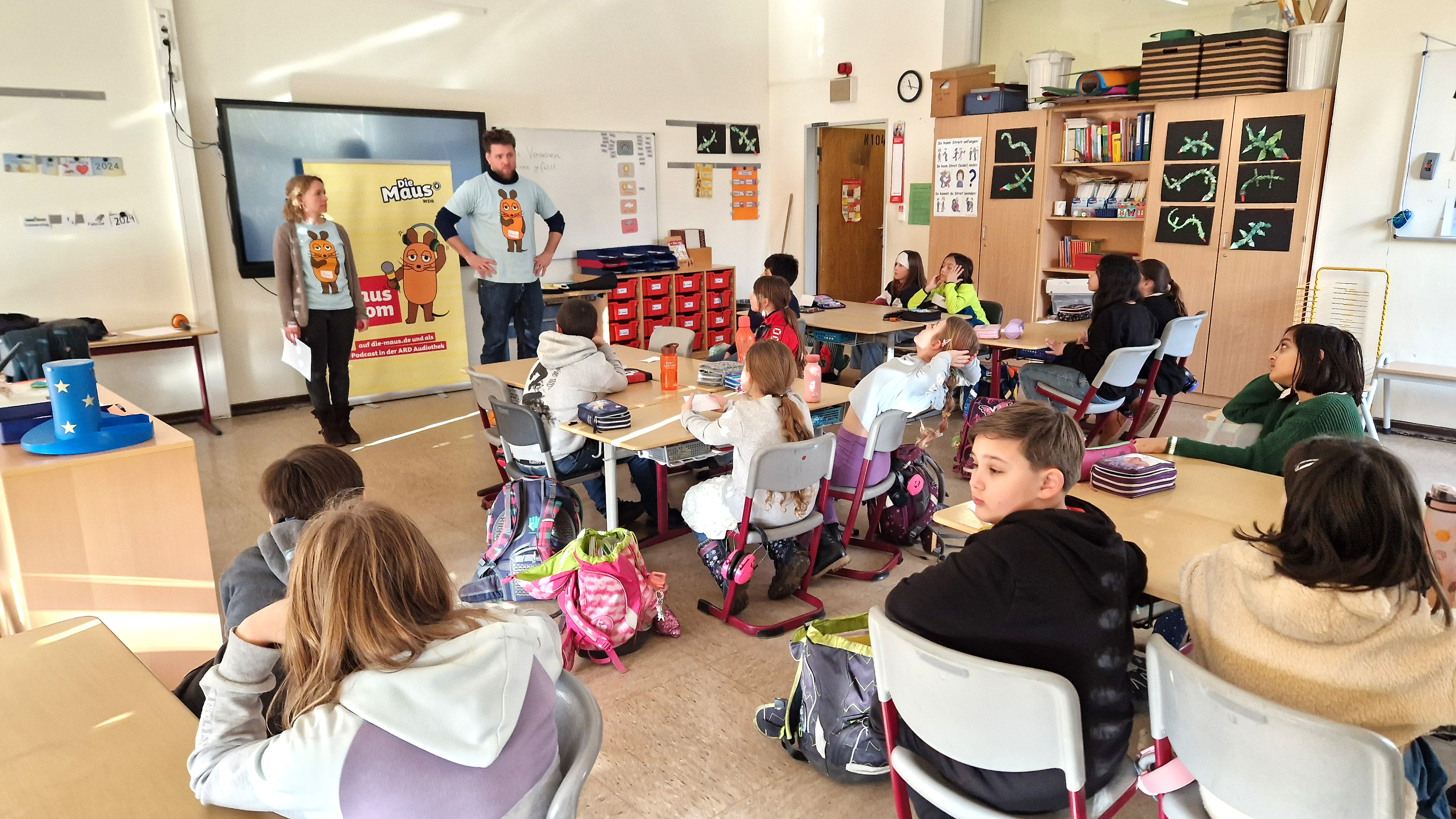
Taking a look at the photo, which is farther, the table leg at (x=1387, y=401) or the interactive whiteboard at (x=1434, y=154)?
the table leg at (x=1387, y=401)

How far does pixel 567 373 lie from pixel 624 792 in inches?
69.5

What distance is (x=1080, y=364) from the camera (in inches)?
191

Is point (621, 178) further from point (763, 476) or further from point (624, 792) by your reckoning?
point (624, 792)

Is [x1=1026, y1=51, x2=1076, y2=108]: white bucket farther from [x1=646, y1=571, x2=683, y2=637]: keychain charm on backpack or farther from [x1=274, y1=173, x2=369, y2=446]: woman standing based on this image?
[x1=646, y1=571, x2=683, y2=637]: keychain charm on backpack

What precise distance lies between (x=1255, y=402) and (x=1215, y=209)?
377cm

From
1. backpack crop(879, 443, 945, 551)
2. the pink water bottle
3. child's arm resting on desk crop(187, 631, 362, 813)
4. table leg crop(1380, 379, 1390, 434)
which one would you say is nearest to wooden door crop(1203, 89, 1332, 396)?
table leg crop(1380, 379, 1390, 434)

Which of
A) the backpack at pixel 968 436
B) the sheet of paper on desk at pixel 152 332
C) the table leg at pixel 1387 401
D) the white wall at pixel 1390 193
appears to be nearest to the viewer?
the backpack at pixel 968 436

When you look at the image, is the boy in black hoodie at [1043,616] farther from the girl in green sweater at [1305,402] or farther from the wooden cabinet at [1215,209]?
the wooden cabinet at [1215,209]

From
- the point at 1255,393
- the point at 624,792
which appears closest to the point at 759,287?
the point at 1255,393

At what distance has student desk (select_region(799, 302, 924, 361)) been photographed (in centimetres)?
559

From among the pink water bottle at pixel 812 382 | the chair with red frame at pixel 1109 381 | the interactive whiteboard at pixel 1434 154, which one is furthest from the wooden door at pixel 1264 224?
the pink water bottle at pixel 812 382

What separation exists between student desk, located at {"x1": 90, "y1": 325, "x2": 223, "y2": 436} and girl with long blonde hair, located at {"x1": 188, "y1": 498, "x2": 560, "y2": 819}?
503cm

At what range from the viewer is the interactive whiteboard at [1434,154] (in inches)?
211

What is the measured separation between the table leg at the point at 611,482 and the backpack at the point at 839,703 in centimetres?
125
